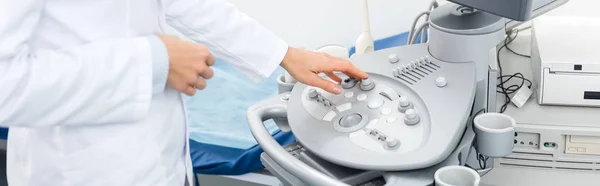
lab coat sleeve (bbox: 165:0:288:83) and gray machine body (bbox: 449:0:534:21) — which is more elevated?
gray machine body (bbox: 449:0:534:21)

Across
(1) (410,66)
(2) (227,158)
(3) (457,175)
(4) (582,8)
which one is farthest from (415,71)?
(4) (582,8)

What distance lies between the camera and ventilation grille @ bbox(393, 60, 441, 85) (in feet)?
3.28

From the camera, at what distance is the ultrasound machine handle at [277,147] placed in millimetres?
855

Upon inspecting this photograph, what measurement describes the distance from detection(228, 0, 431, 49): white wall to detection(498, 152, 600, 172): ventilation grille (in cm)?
84

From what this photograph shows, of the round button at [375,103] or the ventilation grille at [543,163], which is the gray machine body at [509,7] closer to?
the round button at [375,103]

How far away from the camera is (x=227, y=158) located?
1502 mm

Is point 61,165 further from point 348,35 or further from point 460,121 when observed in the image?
point 348,35

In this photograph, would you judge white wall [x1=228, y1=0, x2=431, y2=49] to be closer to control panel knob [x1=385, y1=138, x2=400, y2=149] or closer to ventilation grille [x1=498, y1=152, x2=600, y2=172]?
ventilation grille [x1=498, y1=152, x2=600, y2=172]

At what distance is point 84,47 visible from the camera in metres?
0.73

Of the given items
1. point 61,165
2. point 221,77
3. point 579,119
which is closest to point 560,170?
point 579,119

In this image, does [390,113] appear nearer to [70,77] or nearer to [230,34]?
[230,34]

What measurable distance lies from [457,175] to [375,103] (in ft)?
0.60

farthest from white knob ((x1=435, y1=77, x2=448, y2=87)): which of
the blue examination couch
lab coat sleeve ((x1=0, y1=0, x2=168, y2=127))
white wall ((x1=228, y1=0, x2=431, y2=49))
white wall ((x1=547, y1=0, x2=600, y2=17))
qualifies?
white wall ((x1=228, y1=0, x2=431, y2=49))

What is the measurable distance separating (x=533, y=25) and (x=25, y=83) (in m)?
0.97
